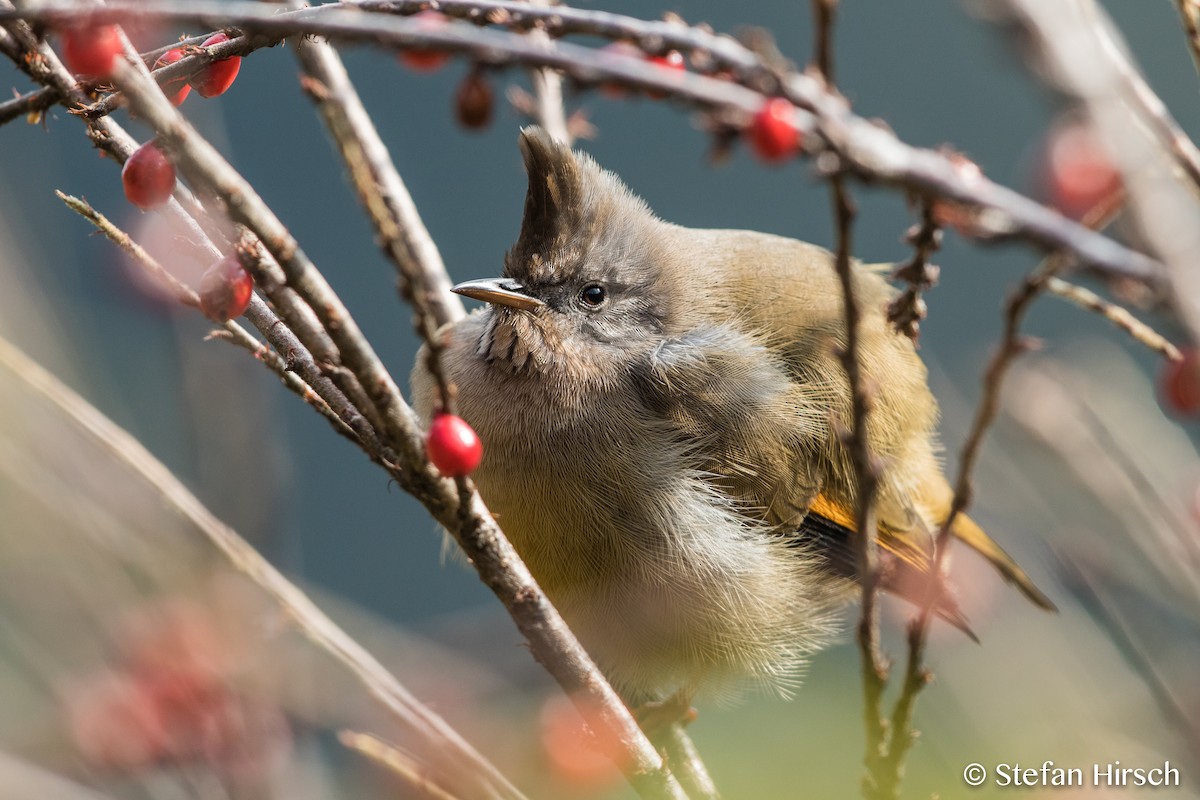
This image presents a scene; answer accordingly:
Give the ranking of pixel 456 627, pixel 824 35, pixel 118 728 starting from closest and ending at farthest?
pixel 824 35 < pixel 118 728 < pixel 456 627

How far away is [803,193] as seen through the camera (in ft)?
27.0

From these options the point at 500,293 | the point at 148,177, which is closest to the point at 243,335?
the point at 148,177

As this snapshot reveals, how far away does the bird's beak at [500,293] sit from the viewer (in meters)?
3.34

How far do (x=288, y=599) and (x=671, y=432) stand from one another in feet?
5.08

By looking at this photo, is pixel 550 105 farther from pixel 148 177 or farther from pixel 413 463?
pixel 413 463

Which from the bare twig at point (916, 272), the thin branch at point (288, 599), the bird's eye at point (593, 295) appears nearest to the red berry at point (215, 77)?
the thin branch at point (288, 599)

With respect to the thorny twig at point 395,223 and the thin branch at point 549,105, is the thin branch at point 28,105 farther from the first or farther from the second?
the thin branch at point 549,105

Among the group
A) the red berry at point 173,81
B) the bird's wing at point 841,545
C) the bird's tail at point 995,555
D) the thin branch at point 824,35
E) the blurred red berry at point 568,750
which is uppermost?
the red berry at point 173,81

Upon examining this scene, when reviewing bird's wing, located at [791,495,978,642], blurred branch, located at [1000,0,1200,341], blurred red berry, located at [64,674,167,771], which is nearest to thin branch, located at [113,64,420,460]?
blurred branch, located at [1000,0,1200,341]

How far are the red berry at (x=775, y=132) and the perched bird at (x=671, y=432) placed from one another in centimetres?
200

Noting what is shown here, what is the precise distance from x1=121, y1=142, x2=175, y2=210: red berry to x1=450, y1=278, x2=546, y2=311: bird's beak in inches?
59.8

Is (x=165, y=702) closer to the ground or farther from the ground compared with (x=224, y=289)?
closer to the ground

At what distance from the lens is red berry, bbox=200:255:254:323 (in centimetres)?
184

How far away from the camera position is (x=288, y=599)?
7.40 feet
